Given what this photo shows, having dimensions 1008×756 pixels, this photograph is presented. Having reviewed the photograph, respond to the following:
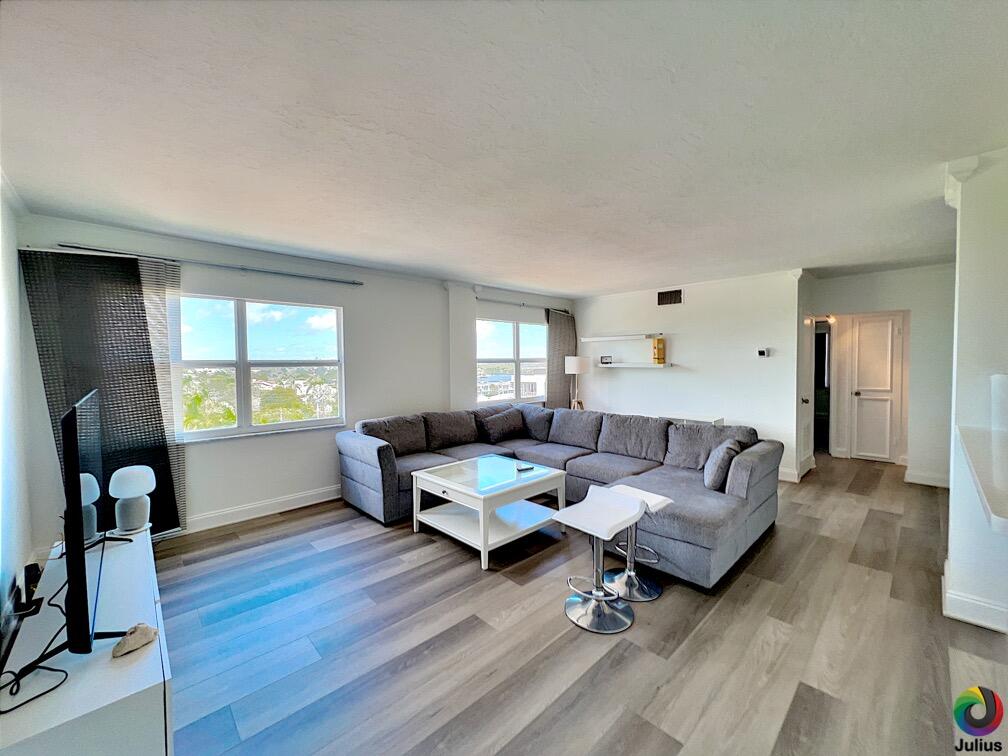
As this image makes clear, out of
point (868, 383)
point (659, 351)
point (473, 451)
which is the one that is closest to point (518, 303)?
point (659, 351)

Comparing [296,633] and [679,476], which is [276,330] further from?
[679,476]

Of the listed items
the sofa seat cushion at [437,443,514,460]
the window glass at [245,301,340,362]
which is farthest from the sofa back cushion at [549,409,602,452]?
the window glass at [245,301,340,362]

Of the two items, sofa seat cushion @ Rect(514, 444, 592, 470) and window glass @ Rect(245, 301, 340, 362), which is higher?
window glass @ Rect(245, 301, 340, 362)

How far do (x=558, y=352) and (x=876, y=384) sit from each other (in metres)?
4.20

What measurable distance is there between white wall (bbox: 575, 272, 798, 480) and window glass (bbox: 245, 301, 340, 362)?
13.2 ft

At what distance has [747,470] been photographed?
2.74m

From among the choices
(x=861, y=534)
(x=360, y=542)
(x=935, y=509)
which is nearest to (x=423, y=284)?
(x=360, y=542)

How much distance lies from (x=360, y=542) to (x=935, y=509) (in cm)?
508

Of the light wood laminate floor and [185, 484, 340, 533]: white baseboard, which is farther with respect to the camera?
[185, 484, 340, 533]: white baseboard

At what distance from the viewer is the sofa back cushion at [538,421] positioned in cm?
493

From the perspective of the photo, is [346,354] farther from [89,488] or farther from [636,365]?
[636,365]

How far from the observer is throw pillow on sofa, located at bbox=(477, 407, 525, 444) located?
4801 mm

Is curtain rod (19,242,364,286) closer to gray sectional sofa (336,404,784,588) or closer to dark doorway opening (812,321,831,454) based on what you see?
gray sectional sofa (336,404,784,588)

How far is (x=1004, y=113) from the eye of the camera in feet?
5.29
